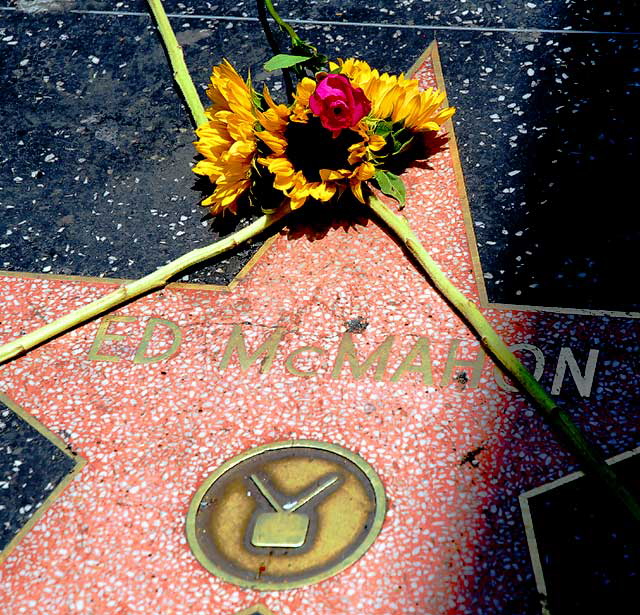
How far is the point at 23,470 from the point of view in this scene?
2.06 m

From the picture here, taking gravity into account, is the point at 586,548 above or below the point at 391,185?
below

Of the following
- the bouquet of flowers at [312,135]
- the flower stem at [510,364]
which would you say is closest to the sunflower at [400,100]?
the bouquet of flowers at [312,135]

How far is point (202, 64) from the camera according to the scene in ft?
10.5

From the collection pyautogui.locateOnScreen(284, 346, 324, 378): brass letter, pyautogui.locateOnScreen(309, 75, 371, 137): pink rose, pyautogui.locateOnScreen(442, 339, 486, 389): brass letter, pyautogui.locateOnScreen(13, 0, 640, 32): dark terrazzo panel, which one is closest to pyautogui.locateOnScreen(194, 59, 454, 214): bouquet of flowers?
pyautogui.locateOnScreen(309, 75, 371, 137): pink rose

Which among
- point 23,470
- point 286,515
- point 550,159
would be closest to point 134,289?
point 23,470

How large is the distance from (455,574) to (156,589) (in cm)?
60

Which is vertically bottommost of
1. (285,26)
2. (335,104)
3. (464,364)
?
(464,364)

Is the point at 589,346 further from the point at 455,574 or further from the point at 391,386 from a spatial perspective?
the point at 455,574

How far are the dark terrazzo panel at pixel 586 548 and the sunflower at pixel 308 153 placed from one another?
0.99 metres

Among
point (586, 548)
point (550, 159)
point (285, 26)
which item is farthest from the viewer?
point (550, 159)

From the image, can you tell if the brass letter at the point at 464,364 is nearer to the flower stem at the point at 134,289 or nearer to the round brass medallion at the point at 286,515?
the round brass medallion at the point at 286,515

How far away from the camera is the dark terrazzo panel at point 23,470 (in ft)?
6.48

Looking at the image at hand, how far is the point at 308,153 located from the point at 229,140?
0.24 m

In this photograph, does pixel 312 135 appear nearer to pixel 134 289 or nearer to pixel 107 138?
pixel 134 289
